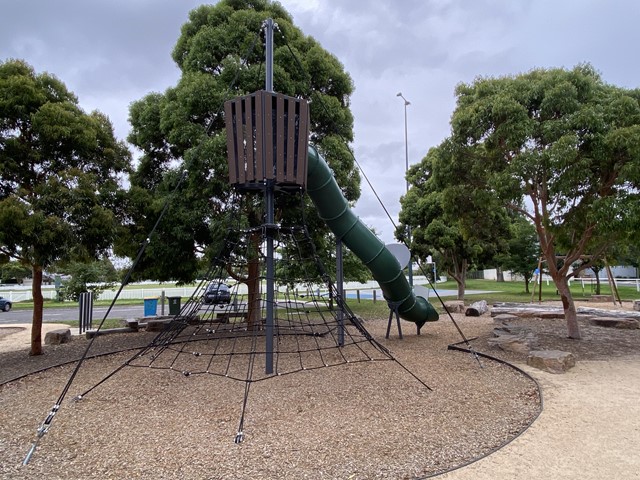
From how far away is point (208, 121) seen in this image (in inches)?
378

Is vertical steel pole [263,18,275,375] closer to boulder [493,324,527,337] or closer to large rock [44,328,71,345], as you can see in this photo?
boulder [493,324,527,337]

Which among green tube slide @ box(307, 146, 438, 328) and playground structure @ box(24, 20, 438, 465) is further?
green tube slide @ box(307, 146, 438, 328)

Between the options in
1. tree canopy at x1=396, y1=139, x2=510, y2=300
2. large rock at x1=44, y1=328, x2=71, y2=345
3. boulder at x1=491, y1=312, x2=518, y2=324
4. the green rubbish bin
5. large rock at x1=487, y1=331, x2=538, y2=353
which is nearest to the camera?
large rock at x1=487, y1=331, x2=538, y2=353

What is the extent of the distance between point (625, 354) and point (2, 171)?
11.7 meters

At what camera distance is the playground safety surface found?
11.8 feet

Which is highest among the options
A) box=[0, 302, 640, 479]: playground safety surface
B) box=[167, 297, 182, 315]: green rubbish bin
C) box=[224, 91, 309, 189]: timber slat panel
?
box=[224, 91, 309, 189]: timber slat panel

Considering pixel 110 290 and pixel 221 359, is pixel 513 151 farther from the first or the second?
pixel 110 290

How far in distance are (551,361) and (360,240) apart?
371 centimetres

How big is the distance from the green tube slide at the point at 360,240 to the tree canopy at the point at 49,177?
3.78 m

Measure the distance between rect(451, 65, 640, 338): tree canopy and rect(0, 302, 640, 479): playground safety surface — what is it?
2.51m

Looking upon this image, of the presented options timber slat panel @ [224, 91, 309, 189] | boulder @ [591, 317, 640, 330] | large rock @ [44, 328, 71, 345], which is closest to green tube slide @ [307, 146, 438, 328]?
timber slat panel @ [224, 91, 309, 189]

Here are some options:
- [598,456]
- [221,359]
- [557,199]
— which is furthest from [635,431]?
[221,359]

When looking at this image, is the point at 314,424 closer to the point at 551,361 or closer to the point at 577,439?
the point at 577,439

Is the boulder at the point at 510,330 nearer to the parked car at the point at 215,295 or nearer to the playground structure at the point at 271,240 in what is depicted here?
the playground structure at the point at 271,240
